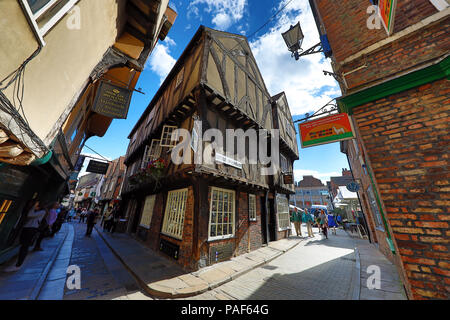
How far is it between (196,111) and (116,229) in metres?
12.6

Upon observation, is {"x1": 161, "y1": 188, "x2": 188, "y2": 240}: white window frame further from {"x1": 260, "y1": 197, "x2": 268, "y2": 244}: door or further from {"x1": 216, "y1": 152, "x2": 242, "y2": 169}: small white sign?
{"x1": 260, "y1": 197, "x2": 268, "y2": 244}: door

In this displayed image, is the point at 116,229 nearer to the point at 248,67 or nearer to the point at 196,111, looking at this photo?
the point at 196,111

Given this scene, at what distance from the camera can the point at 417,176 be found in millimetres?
2533

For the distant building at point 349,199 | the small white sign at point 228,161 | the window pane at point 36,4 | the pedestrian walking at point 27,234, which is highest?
the window pane at point 36,4

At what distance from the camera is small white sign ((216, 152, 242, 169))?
6.12 metres

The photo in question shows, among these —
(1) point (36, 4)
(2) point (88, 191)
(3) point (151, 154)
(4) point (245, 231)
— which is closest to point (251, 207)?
(4) point (245, 231)

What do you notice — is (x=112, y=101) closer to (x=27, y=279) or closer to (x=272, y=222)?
(x=27, y=279)

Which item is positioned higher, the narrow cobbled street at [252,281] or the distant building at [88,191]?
the distant building at [88,191]

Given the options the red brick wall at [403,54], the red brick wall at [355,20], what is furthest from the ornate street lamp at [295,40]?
the red brick wall at [403,54]

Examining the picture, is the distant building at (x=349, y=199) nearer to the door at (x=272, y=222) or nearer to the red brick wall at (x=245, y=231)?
the door at (x=272, y=222)

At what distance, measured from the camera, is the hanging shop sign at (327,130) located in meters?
3.67

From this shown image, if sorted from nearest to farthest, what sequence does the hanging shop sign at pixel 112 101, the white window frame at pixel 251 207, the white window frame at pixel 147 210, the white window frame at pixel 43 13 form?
the white window frame at pixel 43 13 → the hanging shop sign at pixel 112 101 → the white window frame at pixel 251 207 → the white window frame at pixel 147 210

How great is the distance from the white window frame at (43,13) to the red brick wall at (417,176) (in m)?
5.44

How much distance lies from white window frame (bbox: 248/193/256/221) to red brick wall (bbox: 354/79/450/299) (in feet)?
18.3
